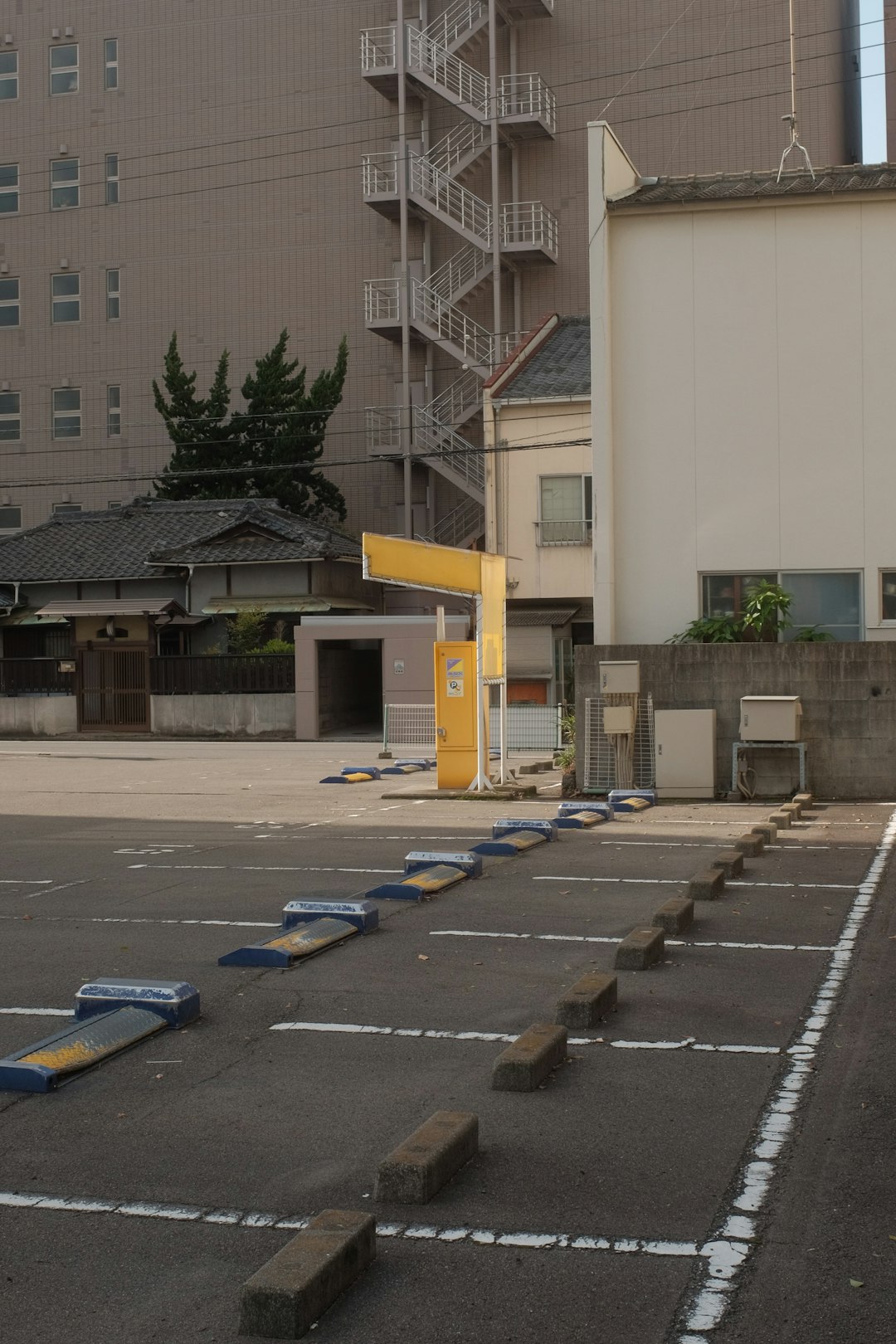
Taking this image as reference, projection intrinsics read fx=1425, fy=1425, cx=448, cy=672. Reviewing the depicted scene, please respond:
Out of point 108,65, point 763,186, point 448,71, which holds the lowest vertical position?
point 763,186

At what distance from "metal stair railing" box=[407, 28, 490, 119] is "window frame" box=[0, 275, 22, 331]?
15.0 meters

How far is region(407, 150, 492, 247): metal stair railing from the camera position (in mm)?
37406

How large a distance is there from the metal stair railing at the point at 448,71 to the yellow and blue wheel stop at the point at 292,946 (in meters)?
32.8

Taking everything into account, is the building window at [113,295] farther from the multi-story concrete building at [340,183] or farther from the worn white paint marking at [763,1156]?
the worn white paint marking at [763,1156]

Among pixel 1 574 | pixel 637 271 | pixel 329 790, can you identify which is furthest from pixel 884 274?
pixel 1 574

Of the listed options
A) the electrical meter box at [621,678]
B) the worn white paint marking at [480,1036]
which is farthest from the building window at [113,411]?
the worn white paint marking at [480,1036]

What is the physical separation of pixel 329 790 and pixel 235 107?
94.1ft

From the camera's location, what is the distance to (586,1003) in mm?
6438

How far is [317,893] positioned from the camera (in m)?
10.5

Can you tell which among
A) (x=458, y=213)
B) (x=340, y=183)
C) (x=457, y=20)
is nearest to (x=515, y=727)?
(x=458, y=213)

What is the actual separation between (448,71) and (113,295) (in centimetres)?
1275

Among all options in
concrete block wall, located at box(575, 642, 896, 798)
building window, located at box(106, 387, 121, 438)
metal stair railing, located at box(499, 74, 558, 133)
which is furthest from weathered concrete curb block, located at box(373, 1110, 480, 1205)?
building window, located at box(106, 387, 121, 438)

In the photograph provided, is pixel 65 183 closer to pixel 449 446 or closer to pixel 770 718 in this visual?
pixel 449 446

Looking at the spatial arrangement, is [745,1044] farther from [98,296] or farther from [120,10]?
[120,10]
